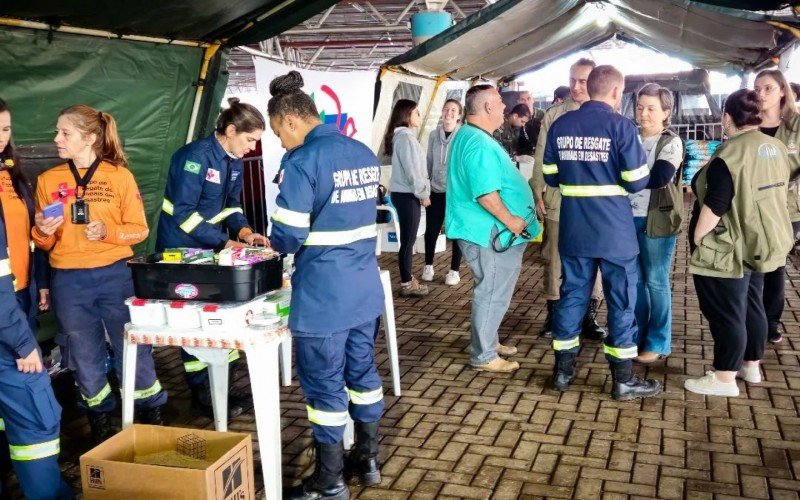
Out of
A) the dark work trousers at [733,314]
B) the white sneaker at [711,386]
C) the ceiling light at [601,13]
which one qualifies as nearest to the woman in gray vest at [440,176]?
the ceiling light at [601,13]

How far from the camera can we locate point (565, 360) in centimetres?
437

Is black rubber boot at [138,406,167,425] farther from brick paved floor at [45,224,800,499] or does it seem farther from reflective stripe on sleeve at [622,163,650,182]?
reflective stripe on sleeve at [622,163,650,182]

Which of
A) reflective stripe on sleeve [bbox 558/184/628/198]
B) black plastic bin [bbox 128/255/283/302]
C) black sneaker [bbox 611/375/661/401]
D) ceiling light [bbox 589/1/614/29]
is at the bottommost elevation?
black sneaker [bbox 611/375/661/401]

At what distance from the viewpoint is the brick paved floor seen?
3.26 m

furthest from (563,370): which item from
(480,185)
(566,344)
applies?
(480,185)

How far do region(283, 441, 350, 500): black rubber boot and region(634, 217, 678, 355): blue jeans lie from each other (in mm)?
2313

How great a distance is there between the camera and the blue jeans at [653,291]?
4.45 meters

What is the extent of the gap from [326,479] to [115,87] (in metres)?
2.86

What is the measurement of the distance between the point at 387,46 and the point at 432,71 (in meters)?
14.5

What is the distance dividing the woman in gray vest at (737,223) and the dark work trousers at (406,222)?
299 cm

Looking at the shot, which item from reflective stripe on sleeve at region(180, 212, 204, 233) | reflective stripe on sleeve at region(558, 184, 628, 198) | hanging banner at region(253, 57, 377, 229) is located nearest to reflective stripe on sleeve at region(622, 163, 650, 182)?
reflective stripe on sleeve at region(558, 184, 628, 198)

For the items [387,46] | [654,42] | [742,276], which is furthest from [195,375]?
[387,46]

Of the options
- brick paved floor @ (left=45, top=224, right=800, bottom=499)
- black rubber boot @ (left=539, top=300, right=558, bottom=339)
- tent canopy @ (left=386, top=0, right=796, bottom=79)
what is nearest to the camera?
brick paved floor @ (left=45, top=224, right=800, bottom=499)

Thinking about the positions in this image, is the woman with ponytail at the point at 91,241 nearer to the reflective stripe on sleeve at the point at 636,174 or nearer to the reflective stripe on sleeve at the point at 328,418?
the reflective stripe on sleeve at the point at 328,418
